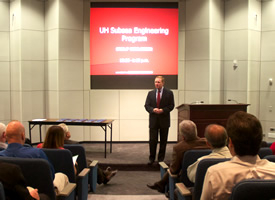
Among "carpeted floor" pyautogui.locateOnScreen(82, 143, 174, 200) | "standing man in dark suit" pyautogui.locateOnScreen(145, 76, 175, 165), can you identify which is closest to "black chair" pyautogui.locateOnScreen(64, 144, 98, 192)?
"carpeted floor" pyautogui.locateOnScreen(82, 143, 174, 200)

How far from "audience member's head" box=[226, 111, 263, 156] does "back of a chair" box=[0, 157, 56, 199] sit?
4.72ft

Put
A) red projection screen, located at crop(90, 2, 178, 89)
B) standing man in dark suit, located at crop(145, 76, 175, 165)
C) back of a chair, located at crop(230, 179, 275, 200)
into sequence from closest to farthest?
1. back of a chair, located at crop(230, 179, 275, 200)
2. standing man in dark suit, located at crop(145, 76, 175, 165)
3. red projection screen, located at crop(90, 2, 178, 89)

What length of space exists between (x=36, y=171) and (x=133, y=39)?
5775 mm

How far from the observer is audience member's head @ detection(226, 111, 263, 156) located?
163 centimetres

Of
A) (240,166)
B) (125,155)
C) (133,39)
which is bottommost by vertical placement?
(125,155)

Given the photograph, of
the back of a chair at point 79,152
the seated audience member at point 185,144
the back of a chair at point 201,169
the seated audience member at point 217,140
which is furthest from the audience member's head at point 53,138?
the back of a chair at point 201,169

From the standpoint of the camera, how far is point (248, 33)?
304 inches

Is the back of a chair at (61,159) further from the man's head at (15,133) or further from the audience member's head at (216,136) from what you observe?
the audience member's head at (216,136)

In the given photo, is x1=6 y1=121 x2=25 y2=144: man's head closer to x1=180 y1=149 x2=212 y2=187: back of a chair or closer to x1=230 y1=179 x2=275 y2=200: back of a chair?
x1=180 y1=149 x2=212 y2=187: back of a chair

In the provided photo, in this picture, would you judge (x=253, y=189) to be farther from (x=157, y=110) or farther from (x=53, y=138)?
(x=157, y=110)

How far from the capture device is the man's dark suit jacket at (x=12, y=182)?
1985mm

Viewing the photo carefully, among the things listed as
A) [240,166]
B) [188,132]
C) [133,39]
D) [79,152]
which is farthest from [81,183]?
[133,39]

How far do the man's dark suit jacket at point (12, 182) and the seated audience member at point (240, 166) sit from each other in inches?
43.6

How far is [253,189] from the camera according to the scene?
5.08 ft
